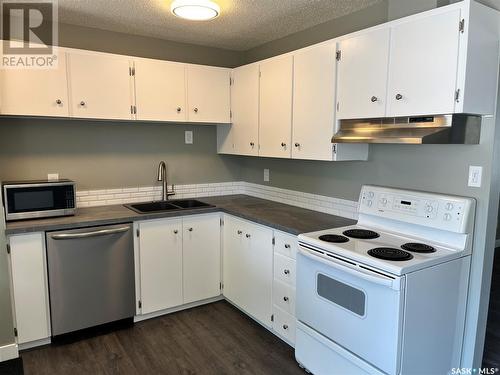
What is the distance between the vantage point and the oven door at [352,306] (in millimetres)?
1762

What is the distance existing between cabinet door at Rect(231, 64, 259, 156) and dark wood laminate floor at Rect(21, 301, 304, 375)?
1564 mm

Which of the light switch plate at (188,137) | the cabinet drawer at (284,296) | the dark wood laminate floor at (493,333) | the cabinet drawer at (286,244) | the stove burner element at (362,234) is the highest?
the light switch plate at (188,137)

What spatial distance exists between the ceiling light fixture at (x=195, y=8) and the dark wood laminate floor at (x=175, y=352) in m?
2.33

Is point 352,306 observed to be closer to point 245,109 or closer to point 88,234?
point 88,234

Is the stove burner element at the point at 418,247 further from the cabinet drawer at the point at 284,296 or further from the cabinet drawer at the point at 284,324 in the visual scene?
the cabinet drawer at the point at 284,324

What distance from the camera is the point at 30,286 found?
2514mm

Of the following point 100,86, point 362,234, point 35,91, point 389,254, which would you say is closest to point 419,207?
point 362,234

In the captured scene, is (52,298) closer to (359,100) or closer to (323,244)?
(323,244)

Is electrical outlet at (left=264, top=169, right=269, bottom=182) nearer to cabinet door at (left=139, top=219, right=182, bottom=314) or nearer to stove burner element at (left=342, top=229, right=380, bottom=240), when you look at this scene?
cabinet door at (left=139, top=219, right=182, bottom=314)

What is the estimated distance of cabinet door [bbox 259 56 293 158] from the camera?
2893 mm

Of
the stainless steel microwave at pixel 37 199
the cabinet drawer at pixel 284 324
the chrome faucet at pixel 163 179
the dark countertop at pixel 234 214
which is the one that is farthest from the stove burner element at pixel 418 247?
the stainless steel microwave at pixel 37 199

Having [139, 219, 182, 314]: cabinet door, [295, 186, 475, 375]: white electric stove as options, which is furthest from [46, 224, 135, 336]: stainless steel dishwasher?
[295, 186, 475, 375]: white electric stove

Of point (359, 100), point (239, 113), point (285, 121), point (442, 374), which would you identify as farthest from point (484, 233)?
point (239, 113)

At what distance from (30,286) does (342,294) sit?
2103 mm
